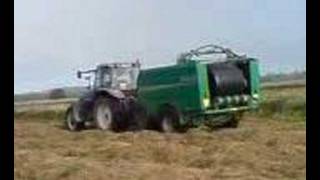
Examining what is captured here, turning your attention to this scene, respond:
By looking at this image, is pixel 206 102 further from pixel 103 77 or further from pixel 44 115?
pixel 44 115

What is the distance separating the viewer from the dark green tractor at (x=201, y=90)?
12.1ft

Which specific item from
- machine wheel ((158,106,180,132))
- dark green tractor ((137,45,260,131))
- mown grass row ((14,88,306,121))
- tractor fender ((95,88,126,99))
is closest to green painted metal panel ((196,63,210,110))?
dark green tractor ((137,45,260,131))

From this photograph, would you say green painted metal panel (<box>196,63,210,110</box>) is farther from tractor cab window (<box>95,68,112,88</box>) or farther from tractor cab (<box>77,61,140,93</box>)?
tractor cab window (<box>95,68,112,88</box>)

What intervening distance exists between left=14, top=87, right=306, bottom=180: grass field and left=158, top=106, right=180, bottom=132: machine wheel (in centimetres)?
4

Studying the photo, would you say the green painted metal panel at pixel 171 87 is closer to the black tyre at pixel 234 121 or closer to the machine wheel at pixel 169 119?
the machine wheel at pixel 169 119

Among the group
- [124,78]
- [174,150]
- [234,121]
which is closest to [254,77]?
[234,121]

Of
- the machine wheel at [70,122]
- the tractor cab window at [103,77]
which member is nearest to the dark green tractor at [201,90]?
the tractor cab window at [103,77]

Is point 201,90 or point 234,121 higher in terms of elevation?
point 201,90

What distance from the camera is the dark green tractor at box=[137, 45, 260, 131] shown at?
368 cm

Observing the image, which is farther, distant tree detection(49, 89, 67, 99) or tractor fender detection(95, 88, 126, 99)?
tractor fender detection(95, 88, 126, 99)

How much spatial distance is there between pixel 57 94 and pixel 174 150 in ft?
2.09

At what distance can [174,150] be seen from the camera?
3.63 meters
